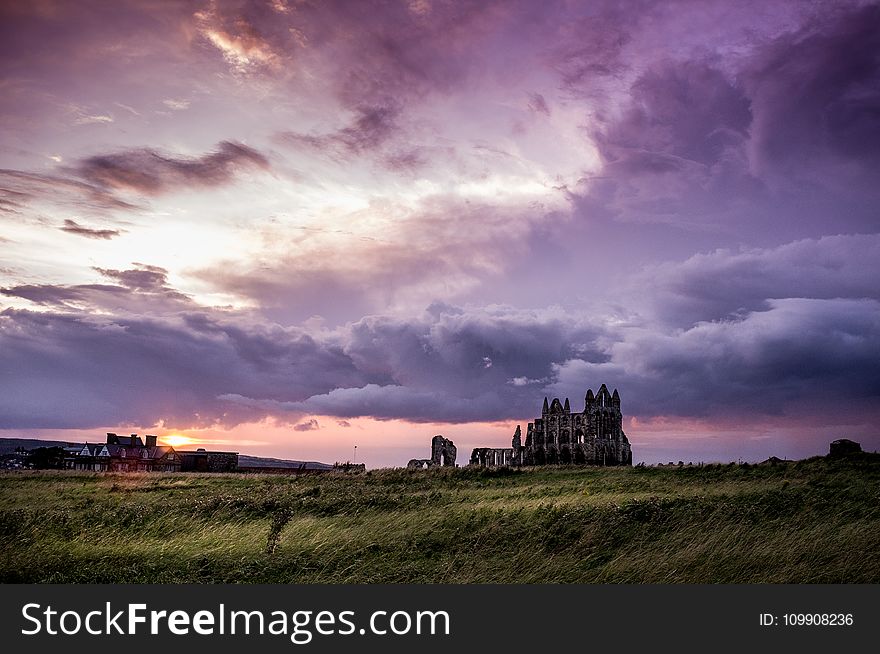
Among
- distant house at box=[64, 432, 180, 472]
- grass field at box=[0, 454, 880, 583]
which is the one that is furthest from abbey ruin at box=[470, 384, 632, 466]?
distant house at box=[64, 432, 180, 472]

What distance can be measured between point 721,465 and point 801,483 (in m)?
15.0

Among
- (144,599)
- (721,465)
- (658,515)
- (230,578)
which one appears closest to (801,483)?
(658,515)

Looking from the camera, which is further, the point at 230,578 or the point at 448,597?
the point at 230,578

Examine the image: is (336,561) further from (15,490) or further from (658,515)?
(15,490)

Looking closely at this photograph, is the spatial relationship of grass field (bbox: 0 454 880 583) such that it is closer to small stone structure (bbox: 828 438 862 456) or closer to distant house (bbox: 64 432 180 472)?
small stone structure (bbox: 828 438 862 456)

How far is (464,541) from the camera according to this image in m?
18.2

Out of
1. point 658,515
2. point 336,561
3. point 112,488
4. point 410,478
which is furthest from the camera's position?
point 410,478

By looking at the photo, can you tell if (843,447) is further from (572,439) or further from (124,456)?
(124,456)

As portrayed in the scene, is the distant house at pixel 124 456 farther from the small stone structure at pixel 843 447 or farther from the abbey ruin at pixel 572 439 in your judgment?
the small stone structure at pixel 843 447

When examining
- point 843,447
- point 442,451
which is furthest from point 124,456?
point 843,447

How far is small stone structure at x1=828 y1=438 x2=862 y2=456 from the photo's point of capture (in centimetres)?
4431

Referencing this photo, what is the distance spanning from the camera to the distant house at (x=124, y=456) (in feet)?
351

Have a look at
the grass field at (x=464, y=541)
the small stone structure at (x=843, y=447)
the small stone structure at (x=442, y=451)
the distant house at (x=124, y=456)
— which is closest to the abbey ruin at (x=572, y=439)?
the small stone structure at (x=442, y=451)

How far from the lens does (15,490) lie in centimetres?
4259
